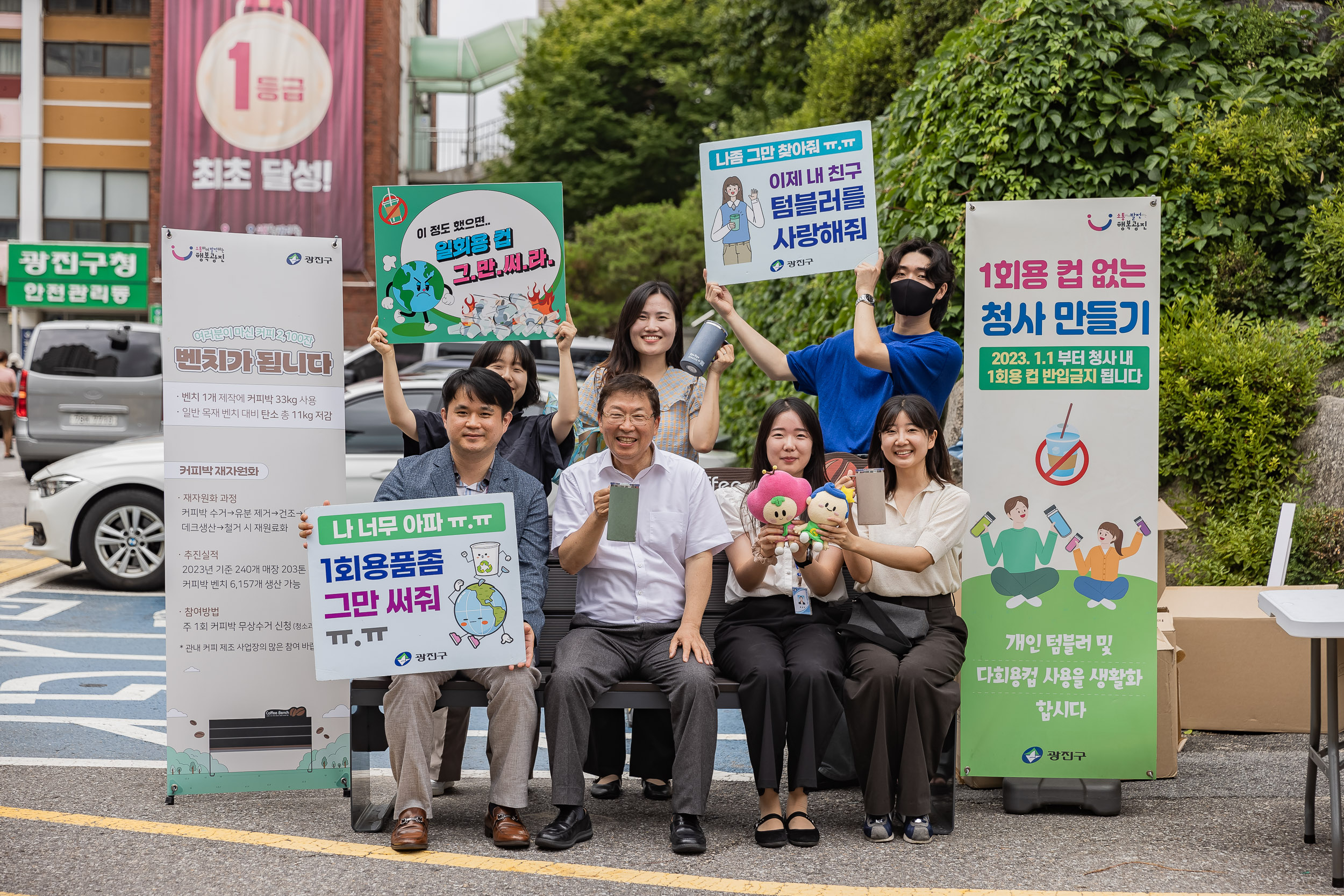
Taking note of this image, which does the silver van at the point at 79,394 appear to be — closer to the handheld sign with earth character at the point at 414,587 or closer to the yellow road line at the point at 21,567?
the yellow road line at the point at 21,567

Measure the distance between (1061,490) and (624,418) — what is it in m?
1.56

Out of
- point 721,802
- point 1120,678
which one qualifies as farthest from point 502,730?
point 1120,678

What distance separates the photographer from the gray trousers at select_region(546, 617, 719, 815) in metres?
3.73

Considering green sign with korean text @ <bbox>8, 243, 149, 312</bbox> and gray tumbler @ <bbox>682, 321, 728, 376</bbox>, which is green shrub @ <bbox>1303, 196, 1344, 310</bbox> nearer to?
gray tumbler @ <bbox>682, 321, 728, 376</bbox>

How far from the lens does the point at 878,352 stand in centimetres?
427

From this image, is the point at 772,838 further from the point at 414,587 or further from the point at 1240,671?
the point at 1240,671

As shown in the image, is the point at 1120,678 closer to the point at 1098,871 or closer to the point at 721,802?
the point at 1098,871

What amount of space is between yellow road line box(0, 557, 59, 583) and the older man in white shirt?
20.0 ft

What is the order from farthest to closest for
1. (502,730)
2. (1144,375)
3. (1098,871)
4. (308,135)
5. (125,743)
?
(308,135)
(125,743)
(1144,375)
(502,730)
(1098,871)

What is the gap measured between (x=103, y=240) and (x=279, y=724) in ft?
96.6

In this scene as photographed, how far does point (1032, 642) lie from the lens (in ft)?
13.6

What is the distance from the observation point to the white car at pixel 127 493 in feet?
25.6

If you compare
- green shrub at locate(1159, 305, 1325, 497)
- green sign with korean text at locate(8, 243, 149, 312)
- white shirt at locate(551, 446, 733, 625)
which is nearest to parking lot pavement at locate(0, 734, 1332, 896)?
white shirt at locate(551, 446, 733, 625)

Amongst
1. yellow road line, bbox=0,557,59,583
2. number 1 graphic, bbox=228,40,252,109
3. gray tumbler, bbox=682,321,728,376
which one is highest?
number 1 graphic, bbox=228,40,252,109
